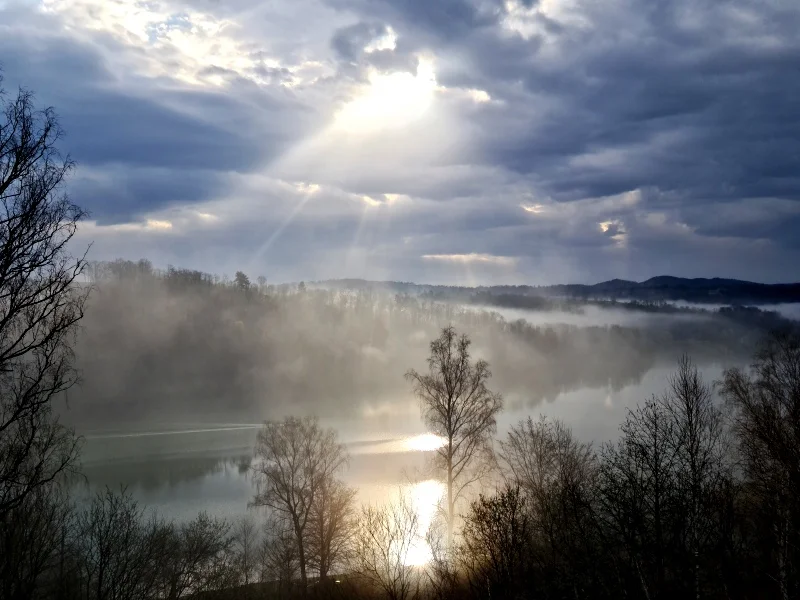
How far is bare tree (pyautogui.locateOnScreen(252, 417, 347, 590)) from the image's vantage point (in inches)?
939

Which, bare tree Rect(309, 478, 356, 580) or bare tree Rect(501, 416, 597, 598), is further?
bare tree Rect(309, 478, 356, 580)

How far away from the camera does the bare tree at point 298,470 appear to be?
23859 mm

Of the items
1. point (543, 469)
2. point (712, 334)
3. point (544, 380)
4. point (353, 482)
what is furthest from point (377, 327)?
point (543, 469)

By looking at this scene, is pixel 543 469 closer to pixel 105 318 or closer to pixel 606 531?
pixel 606 531

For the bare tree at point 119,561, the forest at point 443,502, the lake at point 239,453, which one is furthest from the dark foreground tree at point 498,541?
the lake at point 239,453

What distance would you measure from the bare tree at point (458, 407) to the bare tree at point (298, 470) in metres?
6.60

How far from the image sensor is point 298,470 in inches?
976

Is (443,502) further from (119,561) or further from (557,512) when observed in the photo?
(119,561)

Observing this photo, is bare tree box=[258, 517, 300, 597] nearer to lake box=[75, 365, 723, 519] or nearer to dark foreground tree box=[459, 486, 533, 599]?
lake box=[75, 365, 723, 519]

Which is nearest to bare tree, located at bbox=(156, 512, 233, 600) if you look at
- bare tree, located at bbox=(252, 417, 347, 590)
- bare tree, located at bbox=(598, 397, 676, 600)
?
bare tree, located at bbox=(252, 417, 347, 590)

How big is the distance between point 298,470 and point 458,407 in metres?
8.57

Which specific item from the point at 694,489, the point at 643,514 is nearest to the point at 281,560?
the point at 643,514

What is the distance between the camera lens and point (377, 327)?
127 metres

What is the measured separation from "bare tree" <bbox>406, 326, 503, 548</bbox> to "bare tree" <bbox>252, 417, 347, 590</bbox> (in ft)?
21.6
